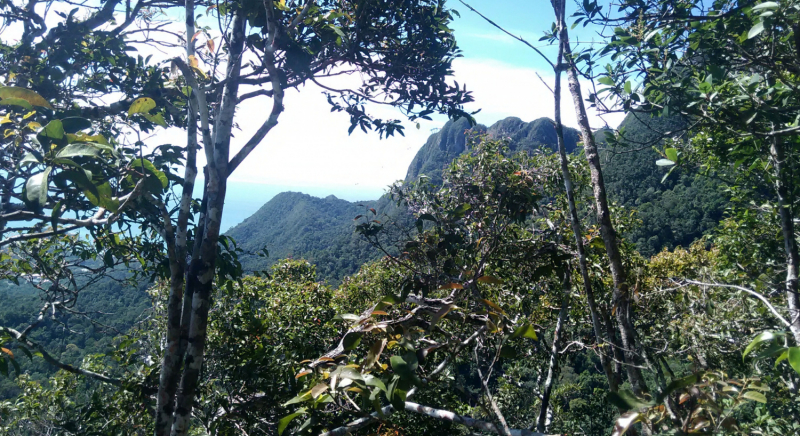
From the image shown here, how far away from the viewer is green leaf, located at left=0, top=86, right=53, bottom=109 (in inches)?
57.5

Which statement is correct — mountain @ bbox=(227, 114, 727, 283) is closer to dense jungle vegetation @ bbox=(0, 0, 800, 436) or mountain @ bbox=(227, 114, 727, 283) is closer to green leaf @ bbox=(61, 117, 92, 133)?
dense jungle vegetation @ bbox=(0, 0, 800, 436)

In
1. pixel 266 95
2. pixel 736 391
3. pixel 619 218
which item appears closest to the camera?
pixel 736 391

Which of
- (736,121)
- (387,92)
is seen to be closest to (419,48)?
(387,92)

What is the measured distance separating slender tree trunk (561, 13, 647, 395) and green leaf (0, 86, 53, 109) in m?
2.26

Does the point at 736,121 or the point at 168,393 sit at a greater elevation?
the point at 736,121

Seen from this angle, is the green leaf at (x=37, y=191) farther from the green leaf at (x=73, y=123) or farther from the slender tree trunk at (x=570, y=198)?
the slender tree trunk at (x=570, y=198)

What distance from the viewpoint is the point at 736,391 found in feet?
3.05

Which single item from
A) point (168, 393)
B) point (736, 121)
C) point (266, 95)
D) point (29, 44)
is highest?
point (29, 44)

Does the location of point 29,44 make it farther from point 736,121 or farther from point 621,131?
point 736,121

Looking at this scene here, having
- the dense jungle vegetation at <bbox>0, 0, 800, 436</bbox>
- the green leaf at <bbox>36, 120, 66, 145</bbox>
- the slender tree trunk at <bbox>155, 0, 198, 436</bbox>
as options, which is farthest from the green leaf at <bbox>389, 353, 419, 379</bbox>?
the slender tree trunk at <bbox>155, 0, 198, 436</bbox>

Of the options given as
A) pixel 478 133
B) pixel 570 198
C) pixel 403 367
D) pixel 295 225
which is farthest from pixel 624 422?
pixel 295 225

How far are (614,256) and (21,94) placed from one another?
2.47 metres

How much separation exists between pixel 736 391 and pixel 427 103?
11.5 ft

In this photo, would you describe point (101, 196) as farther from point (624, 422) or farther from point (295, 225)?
point (295, 225)
